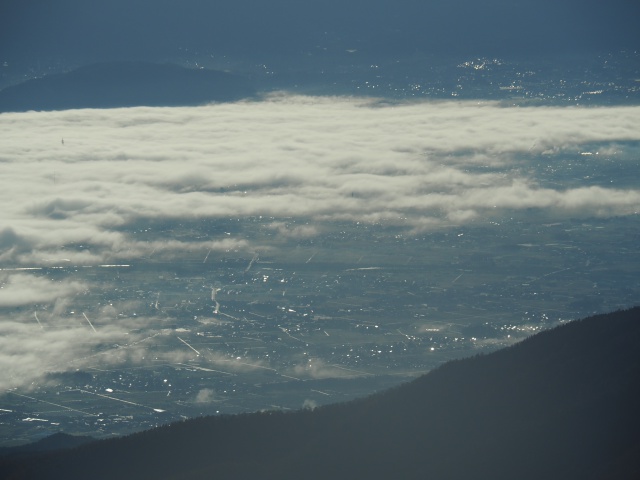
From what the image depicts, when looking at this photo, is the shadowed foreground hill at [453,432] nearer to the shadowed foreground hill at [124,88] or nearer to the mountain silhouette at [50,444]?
the mountain silhouette at [50,444]

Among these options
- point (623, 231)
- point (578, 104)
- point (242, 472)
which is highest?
point (578, 104)

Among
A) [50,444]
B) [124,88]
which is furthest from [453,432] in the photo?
[124,88]

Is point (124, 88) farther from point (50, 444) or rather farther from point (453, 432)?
point (453, 432)

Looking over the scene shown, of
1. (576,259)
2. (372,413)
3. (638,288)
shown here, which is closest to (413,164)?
(576,259)

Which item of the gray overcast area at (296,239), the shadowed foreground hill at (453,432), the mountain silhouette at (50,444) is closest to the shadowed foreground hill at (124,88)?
the gray overcast area at (296,239)

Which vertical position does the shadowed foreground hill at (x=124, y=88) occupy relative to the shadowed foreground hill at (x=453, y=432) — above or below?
above

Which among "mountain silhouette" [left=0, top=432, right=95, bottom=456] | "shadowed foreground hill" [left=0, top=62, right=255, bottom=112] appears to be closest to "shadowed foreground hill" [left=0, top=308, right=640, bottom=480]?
"mountain silhouette" [left=0, top=432, right=95, bottom=456]

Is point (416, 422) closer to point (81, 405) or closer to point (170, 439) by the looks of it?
point (170, 439)
